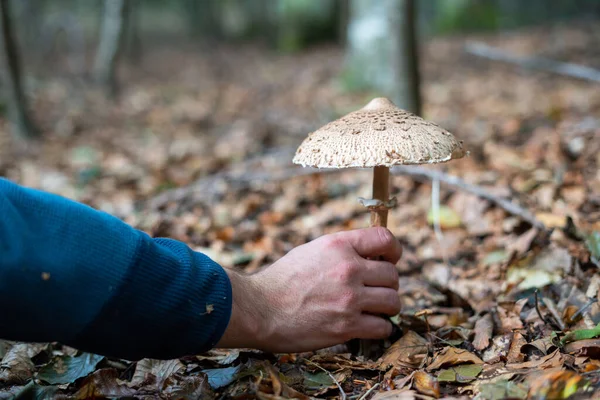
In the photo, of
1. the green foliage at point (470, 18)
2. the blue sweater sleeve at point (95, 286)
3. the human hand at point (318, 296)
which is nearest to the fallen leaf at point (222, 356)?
the human hand at point (318, 296)

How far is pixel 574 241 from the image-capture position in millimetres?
2732

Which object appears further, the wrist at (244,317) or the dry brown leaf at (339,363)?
the dry brown leaf at (339,363)

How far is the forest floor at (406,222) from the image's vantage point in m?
1.90

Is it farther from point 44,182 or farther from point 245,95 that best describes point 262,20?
point 44,182

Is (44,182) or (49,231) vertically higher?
(49,231)

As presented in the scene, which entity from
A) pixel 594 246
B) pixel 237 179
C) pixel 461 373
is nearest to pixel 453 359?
pixel 461 373

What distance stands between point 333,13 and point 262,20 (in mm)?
6343

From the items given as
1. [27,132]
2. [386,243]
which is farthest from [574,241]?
[27,132]

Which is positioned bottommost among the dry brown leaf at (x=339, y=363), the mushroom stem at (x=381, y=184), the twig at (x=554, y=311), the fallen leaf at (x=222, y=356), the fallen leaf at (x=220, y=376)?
the fallen leaf at (x=222, y=356)

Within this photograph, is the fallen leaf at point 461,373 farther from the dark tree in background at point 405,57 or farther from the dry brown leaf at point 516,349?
the dark tree in background at point 405,57

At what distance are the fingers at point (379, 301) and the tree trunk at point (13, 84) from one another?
6.14 metres

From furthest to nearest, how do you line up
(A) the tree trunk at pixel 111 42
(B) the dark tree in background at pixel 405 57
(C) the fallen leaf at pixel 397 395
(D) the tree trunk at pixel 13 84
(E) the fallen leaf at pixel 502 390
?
(A) the tree trunk at pixel 111 42
(D) the tree trunk at pixel 13 84
(B) the dark tree in background at pixel 405 57
(C) the fallen leaf at pixel 397 395
(E) the fallen leaf at pixel 502 390

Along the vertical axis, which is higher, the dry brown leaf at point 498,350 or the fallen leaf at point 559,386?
the fallen leaf at point 559,386

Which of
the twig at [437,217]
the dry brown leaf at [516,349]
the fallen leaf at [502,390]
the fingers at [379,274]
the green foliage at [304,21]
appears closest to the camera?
the fallen leaf at [502,390]
